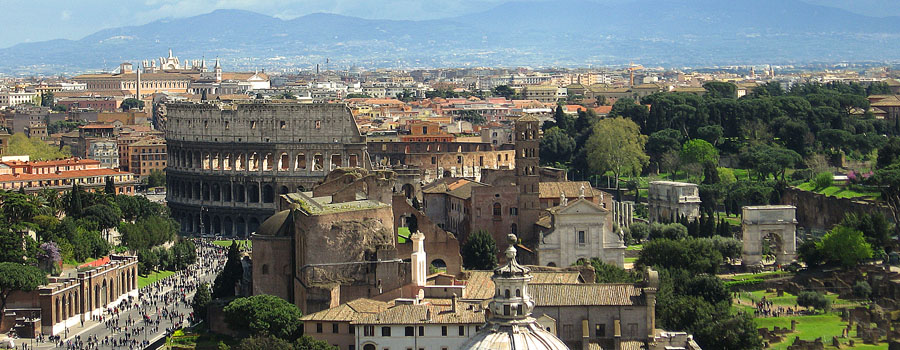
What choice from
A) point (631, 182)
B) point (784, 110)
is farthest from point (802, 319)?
point (784, 110)

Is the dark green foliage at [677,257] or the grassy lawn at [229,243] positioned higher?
the dark green foliage at [677,257]

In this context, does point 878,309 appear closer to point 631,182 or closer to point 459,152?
point 631,182

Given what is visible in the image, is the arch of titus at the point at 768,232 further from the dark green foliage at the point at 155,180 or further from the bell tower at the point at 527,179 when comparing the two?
the dark green foliage at the point at 155,180

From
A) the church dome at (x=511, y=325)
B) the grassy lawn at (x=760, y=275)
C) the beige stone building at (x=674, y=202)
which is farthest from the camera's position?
the beige stone building at (x=674, y=202)

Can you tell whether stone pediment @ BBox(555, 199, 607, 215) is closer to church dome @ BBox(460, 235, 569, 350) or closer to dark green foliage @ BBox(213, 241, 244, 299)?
dark green foliage @ BBox(213, 241, 244, 299)

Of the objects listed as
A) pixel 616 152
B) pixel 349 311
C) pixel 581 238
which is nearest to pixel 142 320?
pixel 349 311

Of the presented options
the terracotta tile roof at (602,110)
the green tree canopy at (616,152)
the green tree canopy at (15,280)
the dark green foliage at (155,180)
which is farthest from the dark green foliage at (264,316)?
the terracotta tile roof at (602,110)

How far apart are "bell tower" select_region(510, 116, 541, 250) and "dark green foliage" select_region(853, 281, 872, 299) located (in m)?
14.1

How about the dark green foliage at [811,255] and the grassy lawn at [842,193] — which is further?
the grassy lawn at [842,193]

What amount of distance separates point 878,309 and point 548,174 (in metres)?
33.3

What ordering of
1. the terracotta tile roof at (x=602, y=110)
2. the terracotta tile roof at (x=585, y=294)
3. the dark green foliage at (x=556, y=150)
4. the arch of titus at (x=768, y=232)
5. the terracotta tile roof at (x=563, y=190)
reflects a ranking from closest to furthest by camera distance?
the terracotta tile roof at (x=585, y=294), the terracotta tile roof at (x=563, y=190), the arch of titus at (x=768, y=232), the dark green foliage at (x=556, y=150), the terracotta tile roof at (x=602, y=110)

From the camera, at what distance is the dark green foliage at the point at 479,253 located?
213 feet

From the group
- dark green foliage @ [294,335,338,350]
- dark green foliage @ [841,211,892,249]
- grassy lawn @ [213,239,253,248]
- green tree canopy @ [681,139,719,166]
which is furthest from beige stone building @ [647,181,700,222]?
dark green foliage @ [294,335,338,350]

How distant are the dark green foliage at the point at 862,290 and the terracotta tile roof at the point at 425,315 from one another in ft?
87.1
